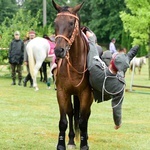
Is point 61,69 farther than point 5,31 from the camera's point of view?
No

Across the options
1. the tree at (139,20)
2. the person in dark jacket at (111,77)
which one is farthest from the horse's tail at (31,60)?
the person in dark jacket at (111,77)

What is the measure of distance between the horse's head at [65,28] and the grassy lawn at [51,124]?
2018mm

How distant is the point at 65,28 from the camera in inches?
289

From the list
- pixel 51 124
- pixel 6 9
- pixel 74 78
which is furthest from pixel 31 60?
pixel 6 9

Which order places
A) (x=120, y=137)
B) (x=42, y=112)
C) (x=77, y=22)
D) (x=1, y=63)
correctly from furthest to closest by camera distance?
(x=1, y=63)
(x=42, y=112)
(x=120, y=137)
(x=77, y=22)

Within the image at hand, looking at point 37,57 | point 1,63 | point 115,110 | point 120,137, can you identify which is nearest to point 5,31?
point 1,63

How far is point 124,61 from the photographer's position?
7.80m

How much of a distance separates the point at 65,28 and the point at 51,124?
→ 3.97 meters

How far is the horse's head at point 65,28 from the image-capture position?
7.13 metres

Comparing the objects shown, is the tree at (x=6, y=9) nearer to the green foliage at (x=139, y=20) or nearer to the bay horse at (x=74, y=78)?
the green foliage at (x=139, y=20)

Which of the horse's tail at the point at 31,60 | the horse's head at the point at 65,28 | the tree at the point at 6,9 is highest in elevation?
the horse's head at the point at 65,28

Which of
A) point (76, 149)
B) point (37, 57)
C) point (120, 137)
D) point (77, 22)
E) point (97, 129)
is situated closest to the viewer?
point (77, 22)

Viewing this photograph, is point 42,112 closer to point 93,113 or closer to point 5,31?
point 93,113

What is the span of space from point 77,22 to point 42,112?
555cm
